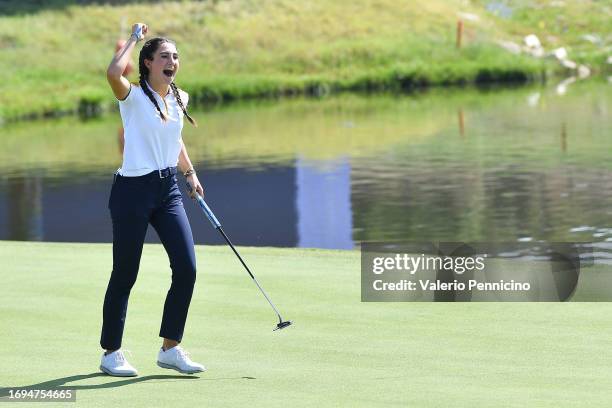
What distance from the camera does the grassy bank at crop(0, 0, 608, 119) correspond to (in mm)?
55375

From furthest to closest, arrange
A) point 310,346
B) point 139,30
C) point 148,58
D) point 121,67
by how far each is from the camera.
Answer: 1. point 310,346
2. point 148,58
3. point 139,30
4. point 121,67

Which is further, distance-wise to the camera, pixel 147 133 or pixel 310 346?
pixel 310 346

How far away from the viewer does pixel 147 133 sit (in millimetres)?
8102

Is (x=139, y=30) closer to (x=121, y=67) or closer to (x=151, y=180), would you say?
(x=121, y=67)

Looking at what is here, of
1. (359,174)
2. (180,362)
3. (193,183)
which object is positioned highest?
(193,183)

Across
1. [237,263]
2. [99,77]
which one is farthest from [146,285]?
[99,77]

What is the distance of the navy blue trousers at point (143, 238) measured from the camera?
8.16 metres

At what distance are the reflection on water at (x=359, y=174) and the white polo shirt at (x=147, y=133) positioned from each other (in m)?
10.2

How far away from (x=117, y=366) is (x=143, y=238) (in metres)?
0.74

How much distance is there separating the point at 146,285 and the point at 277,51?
50.2 meters

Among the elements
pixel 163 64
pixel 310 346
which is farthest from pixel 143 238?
pixel 310 346

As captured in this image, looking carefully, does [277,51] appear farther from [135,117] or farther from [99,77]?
[135,117]

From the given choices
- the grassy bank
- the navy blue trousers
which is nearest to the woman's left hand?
the navy blue trousers

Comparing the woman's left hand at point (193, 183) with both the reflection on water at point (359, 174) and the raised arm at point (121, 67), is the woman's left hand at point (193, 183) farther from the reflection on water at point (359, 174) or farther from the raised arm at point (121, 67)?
the reflection on water at point (359, 174)
